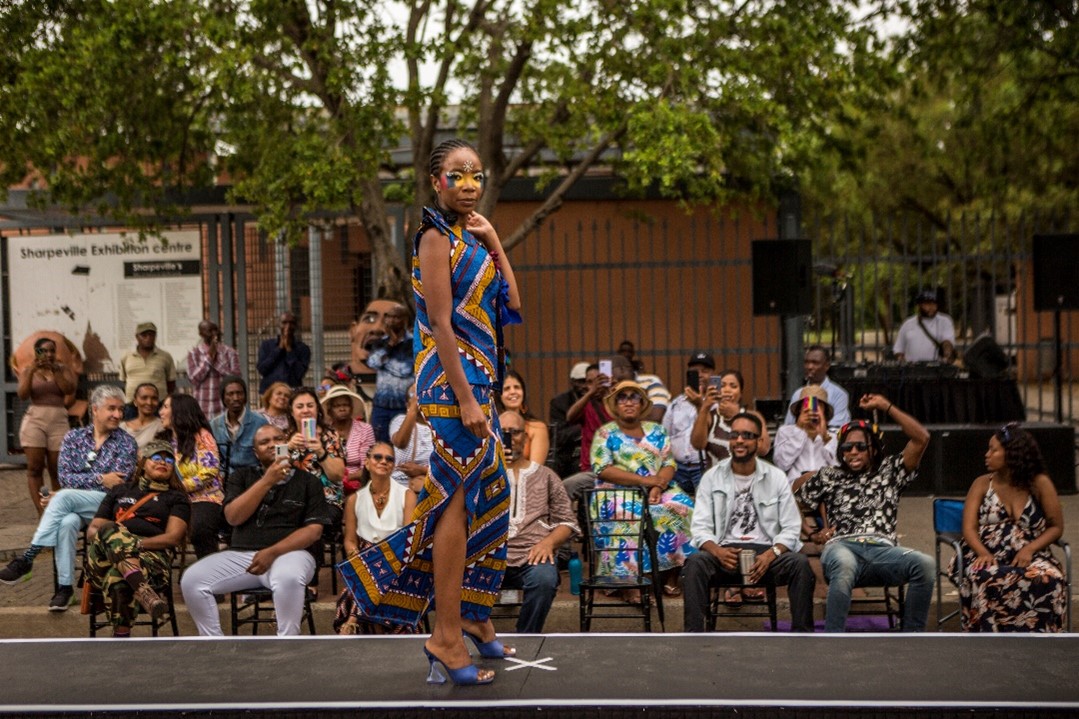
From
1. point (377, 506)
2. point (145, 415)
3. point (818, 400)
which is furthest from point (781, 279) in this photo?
point (145, 415)

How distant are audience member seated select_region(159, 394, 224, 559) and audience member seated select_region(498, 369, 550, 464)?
181 cm

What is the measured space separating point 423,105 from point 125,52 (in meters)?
2.45

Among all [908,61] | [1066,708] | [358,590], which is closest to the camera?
[1066,708]

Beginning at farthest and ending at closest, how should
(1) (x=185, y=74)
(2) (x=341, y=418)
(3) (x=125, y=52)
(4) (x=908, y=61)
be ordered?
(4) (x=908, y=61) → (1) (x=185, y=74) → (3) (x=125, y=52) → (2) (x=341, y=418)

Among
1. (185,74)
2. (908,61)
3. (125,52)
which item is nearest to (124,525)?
(125,52)

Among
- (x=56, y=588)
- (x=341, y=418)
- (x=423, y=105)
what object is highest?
(x=423, y=105)

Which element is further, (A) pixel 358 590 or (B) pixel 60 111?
(B) pixel 60 111

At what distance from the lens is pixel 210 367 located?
1257 cm

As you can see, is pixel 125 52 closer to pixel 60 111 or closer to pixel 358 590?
pixel 60 111

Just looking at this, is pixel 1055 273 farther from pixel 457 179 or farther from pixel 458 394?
pixel 458 394

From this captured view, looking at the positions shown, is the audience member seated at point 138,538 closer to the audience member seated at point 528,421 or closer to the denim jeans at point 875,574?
the audience member seated at point 528,421

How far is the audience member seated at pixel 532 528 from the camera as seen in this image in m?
7.61

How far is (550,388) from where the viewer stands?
603 inches

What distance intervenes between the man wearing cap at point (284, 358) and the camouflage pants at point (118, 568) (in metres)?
4.95
